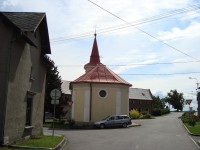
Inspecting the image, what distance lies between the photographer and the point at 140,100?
10656 cm

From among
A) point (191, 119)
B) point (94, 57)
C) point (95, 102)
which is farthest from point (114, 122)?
point (94, 57)

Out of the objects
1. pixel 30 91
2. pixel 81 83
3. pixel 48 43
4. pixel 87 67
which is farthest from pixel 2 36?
pixel 87 67

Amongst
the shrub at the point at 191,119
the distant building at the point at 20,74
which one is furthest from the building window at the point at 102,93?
the distant building at the point at 20,74

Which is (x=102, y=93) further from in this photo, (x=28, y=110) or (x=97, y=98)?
(x=28, y=110)

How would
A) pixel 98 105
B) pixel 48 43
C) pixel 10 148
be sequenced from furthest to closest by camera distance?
pixel 98 105, pixel 48 43, pixel 10 148

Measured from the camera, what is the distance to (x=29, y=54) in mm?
21766

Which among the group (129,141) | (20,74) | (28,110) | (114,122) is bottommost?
(129,141)

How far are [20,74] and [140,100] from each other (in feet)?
290

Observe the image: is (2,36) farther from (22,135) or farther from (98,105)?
(98,105)

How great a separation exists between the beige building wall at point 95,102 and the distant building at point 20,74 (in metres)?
21.6

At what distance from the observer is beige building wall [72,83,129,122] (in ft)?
154

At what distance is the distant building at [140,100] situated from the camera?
→ 342 feet

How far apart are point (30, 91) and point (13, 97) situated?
3632 mm

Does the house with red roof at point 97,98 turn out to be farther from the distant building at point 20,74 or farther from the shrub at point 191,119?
the distant building at point 20,74
